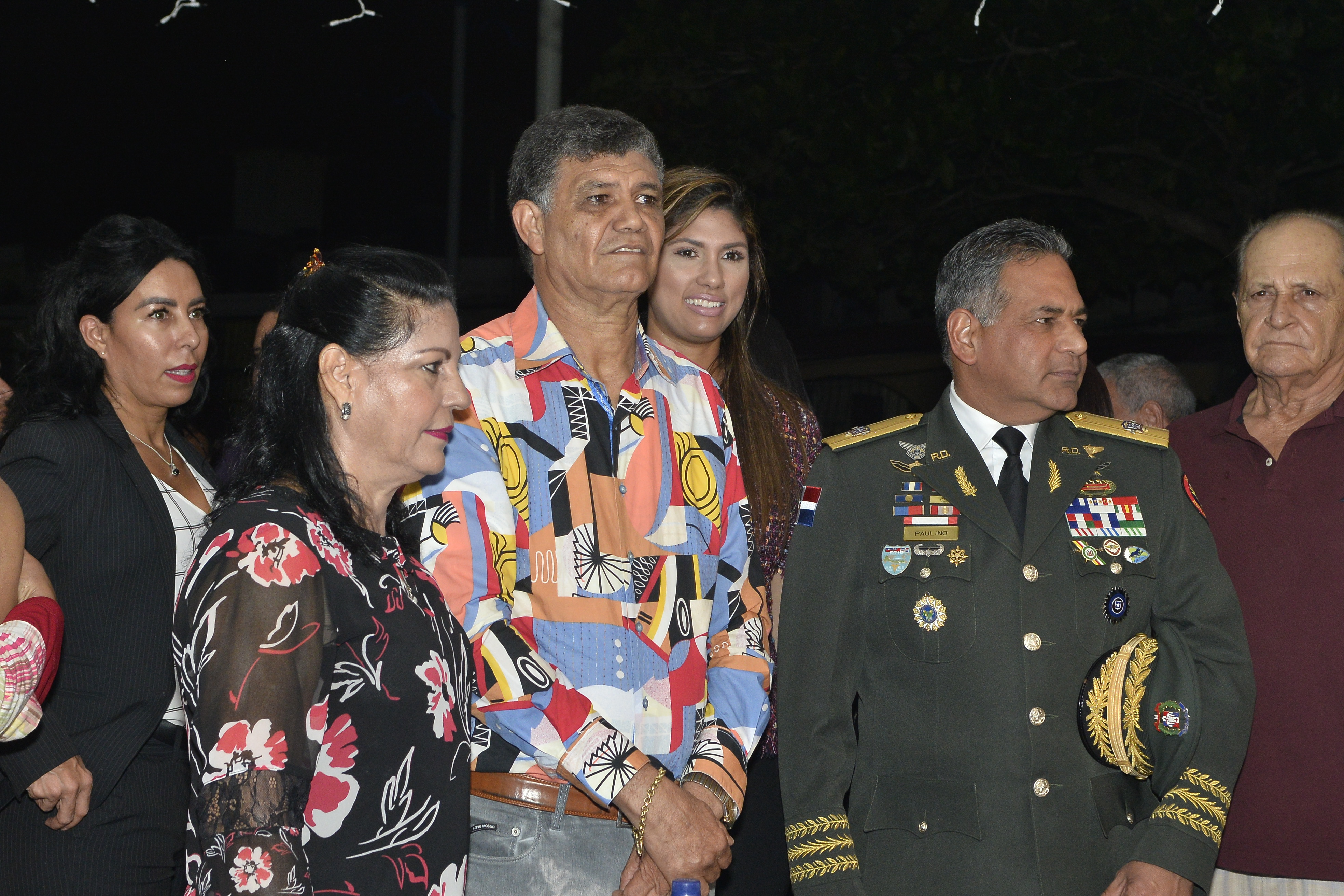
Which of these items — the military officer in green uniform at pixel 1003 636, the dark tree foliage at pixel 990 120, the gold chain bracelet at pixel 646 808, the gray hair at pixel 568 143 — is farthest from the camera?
the dark tree foliage at pixel 990 120

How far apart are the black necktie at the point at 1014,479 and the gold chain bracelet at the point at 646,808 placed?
1.00 meters

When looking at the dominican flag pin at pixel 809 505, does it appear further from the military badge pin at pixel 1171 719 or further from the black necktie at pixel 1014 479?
the military badge pin at pixel 1171 719

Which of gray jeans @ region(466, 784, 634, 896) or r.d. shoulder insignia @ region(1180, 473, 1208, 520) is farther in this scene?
r.d. shoulder insignia @ region(1180, 473, 1208, 520)

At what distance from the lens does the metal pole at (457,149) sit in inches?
274

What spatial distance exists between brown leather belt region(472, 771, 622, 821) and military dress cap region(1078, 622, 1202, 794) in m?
1.04

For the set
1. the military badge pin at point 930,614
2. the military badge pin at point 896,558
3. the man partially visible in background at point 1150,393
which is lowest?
the military badge pin at point 930,614

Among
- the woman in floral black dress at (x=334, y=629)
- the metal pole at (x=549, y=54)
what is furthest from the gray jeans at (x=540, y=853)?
the metal pole at (x=549, y=54)

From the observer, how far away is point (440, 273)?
6.75 ft

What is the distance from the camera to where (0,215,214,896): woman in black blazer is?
267cm

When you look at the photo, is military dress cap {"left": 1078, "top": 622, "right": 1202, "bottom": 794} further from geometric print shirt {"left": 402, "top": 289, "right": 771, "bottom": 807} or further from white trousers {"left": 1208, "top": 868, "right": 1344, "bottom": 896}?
geometric print shirt {"left": 402, "top": 289, "right": 771, "bottom": 807}

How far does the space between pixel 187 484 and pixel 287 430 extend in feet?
4.91

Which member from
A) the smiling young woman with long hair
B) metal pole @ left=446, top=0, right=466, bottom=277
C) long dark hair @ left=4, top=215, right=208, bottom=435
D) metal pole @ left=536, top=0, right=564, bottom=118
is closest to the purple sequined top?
the smiling young woman with long hair

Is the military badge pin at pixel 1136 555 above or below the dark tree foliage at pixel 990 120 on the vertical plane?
below

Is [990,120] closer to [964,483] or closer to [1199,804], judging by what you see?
[964,483]
